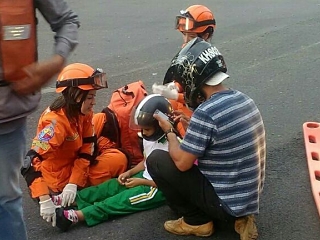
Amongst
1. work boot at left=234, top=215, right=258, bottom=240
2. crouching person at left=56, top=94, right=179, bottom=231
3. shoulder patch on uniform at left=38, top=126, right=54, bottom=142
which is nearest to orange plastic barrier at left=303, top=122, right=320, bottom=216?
work boot at left=234, top=215, right=258, bottom=240

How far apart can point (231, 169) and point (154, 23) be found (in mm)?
6672

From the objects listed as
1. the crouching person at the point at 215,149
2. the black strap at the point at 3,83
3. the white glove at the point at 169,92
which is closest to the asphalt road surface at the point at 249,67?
the crouching person at the point at 215,149

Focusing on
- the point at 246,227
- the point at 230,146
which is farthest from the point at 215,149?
the point at 246,227

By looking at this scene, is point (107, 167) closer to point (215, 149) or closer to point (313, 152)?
point (215, 149)

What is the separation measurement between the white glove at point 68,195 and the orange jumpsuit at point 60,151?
7 centimetres

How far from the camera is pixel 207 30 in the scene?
17.0 feet

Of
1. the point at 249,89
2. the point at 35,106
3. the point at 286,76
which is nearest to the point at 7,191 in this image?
the point at 35,106

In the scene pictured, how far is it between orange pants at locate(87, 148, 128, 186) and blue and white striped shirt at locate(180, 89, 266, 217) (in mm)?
968

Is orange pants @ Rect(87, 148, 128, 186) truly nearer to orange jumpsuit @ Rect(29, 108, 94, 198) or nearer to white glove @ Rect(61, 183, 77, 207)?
orange jumpsuit @ Rect(29, 108, 94, 198)

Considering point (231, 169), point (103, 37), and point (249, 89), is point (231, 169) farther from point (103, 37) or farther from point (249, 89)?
point (103, 37)

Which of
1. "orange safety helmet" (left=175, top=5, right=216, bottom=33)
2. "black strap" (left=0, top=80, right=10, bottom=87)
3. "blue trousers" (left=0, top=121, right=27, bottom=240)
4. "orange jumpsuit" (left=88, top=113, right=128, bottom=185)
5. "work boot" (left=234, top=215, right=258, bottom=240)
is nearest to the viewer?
"black strap" (left=0, top=80, right=10, bottom=87)

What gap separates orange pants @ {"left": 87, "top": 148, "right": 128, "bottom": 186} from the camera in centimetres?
Result: 429

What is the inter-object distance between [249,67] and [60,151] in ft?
12.2

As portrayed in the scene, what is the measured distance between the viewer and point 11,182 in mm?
2613
